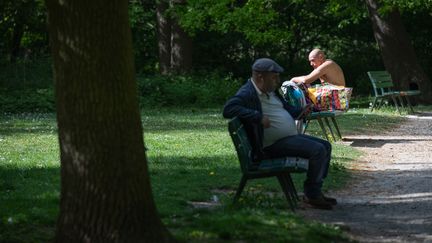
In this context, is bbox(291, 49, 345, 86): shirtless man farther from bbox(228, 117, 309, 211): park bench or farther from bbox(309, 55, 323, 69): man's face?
bbox(228, 117, 309, 211): park bench

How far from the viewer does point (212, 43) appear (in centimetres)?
4103

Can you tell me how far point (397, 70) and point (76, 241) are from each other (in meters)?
25.6

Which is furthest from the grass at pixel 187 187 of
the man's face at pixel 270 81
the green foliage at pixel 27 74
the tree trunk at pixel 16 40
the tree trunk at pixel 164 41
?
the tree trunk at pixel 16 40

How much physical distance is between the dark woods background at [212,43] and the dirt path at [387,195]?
12.8 meters

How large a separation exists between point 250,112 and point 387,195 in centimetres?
277

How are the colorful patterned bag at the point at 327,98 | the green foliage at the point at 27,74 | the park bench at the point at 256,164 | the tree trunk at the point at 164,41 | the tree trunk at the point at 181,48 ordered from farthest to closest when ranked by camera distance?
1. the tree trunk at the point at 164,41
2. the tree trunk at the point at 181,48
3. the green foliage at the point at 27,74
4. the colorful patterned bag at the point at 327,98
5. the park bench at the point at 256,164

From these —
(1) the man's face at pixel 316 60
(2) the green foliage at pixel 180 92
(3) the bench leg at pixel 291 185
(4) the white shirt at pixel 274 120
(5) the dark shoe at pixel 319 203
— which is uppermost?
(1) the man's face at pixel 316 60

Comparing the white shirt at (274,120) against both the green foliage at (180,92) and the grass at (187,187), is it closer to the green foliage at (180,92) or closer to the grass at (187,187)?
the grass at (187,187)

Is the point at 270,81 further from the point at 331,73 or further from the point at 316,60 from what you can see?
the point at 331,73

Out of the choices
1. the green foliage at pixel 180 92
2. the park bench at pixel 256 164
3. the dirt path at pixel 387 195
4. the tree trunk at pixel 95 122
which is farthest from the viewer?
the green foliage at pixel 180 92

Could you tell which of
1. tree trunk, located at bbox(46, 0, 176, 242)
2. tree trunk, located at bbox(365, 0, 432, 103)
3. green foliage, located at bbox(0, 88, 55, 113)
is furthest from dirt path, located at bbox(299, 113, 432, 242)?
green foliage, located at bbox(0, 88, 55, 113)

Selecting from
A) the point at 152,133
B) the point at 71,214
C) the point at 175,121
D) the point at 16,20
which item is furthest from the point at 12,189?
the point at 16,20

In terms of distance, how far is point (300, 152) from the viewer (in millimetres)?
9992

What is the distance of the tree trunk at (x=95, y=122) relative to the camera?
7.00m
